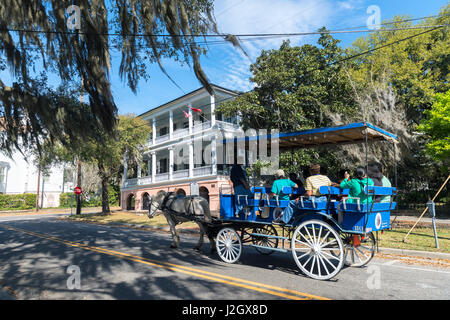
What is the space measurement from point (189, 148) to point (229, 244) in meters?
21.6

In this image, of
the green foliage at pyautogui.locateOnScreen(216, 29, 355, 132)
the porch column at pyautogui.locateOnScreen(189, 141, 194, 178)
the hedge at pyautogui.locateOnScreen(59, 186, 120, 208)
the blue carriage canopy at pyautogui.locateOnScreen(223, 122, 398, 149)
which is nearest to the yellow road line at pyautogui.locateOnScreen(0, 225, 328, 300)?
the blue carriage canopy at pyautogui.locateOnScreen(223, 122, 398, 149)

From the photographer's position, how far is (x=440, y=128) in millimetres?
16531

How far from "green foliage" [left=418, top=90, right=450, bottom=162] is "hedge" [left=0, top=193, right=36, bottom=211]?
46510 millimetres

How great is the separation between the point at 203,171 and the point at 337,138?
19.1m

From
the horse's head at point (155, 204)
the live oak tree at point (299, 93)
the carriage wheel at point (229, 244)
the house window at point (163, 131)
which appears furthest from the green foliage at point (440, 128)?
the house window at point (163, 131)

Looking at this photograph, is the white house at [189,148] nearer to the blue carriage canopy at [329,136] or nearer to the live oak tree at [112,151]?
the live oak tree at [112,151]

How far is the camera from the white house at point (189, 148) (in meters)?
25.4

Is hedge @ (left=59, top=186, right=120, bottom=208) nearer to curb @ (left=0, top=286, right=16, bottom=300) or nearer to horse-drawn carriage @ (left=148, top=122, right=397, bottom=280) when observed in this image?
horse-drawn carriage @ (left=148, top=122, right=397, bottom=280)

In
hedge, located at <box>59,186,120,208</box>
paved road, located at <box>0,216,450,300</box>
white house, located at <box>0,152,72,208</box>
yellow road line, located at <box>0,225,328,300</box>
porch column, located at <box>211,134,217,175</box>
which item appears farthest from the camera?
hedge, located at <box>59,186,120,208</box>

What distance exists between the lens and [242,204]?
24.2 feet

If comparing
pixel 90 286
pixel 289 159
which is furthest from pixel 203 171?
pixel 90 286

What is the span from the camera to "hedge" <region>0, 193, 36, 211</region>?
40.9 metres

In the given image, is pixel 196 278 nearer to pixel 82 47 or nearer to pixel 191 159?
pixel 82 47

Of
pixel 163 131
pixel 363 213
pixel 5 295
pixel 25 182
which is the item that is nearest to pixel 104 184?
pixel 163 131
